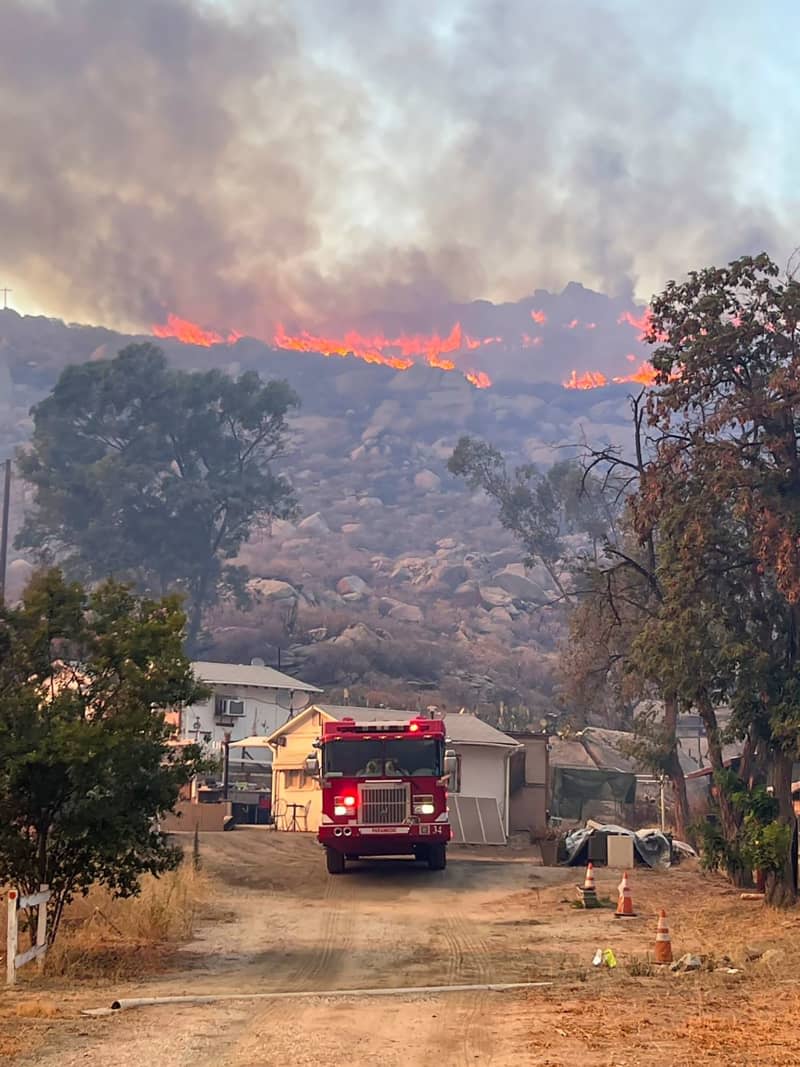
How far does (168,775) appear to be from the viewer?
1559 cm

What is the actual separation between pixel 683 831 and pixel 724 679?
13907 mm

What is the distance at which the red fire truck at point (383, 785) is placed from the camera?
27.1 m

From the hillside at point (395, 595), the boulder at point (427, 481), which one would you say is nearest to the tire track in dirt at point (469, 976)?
the hillside at point (395, 595)

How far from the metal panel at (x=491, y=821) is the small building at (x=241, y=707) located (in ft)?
48.1

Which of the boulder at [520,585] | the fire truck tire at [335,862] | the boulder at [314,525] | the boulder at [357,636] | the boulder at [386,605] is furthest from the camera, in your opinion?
the boulder at [314,525]

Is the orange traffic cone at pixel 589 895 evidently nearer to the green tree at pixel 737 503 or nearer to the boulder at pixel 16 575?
the green tree at pixel 737 503

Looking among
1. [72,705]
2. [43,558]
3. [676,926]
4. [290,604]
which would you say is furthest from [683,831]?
[290,604]

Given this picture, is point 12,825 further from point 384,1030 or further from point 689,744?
point 689,744

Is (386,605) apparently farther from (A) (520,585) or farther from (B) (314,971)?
(B) (314,971)

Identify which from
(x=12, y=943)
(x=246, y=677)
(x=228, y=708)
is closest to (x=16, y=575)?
(x=246, y=677)

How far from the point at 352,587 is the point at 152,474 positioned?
97.6 ft

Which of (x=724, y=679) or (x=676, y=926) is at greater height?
(x=724, y=679)

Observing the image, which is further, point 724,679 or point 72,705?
point 724,679

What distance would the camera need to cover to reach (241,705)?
5600 cm
